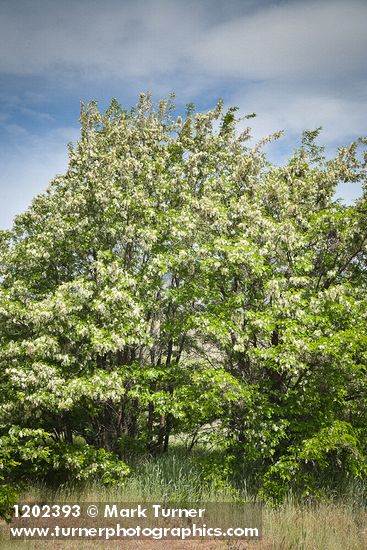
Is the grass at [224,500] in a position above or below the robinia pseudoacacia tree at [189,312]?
below

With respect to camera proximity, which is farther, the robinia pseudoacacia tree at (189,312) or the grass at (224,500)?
the robinia pseudoacacia tree at (189,312)

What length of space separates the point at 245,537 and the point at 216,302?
21.8 ft

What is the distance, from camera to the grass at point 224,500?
27.7 feet

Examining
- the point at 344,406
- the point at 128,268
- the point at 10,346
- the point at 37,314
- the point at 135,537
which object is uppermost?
the point at 128,268

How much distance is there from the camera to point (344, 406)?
1236 cm

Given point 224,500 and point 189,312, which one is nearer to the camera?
point 224,500

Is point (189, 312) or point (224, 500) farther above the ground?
point (189, 312)

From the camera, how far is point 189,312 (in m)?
14.3

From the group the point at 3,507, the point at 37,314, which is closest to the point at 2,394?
the point at 37,314

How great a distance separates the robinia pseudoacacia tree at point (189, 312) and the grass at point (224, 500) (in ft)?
2.04

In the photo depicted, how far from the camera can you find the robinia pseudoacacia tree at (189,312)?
11.1 meters

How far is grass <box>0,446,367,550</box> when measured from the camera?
8445mm

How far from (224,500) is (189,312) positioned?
606 centimetres

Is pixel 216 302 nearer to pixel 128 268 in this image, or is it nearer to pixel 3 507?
pixel 128 268
